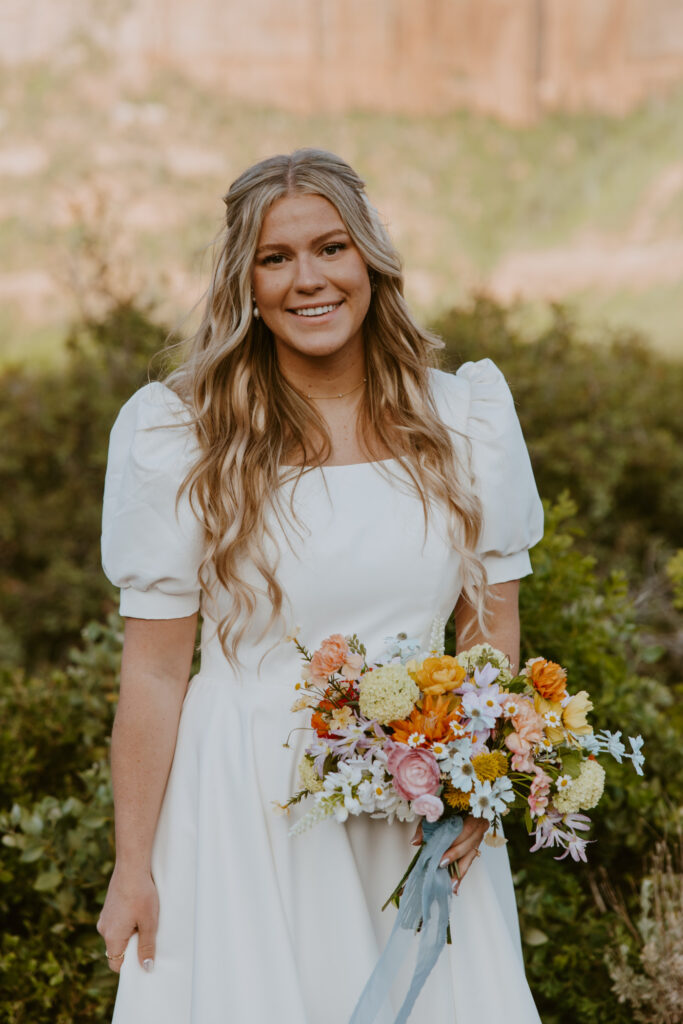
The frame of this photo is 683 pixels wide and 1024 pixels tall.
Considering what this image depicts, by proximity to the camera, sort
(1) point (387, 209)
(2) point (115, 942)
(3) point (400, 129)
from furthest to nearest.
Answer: (3) point (400, 129) → (1) point (387, 209) → (2) point (115, 942)

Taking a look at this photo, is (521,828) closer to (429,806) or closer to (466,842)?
(466,842)

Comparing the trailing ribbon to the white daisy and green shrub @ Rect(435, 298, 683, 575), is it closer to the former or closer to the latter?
the white daisy

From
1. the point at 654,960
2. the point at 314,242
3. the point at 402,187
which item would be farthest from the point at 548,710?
the point at 402,187

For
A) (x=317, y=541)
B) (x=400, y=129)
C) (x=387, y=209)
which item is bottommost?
(x=317, y=541)

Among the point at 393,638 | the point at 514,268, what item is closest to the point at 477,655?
the point at 393,638

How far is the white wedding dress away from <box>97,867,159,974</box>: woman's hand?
0.06ft

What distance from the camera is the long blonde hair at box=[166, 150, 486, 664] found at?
2.18 m

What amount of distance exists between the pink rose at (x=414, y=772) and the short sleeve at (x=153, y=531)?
0.59m

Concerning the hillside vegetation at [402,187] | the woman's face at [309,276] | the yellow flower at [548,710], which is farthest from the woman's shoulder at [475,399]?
the hillside vegetation at [402,187]

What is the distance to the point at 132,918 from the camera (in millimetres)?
2150

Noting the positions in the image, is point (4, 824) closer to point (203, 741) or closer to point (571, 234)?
point (203, 741)

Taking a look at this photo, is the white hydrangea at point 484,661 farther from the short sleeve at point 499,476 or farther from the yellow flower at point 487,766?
the short sleeve at point 499,476

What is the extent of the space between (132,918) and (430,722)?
0.76m

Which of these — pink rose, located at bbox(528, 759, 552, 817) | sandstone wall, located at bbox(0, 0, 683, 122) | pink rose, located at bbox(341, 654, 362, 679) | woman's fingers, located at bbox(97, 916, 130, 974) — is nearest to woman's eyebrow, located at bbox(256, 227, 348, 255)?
pink rose, located at bbox(341, 654, 362, 679)
